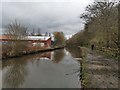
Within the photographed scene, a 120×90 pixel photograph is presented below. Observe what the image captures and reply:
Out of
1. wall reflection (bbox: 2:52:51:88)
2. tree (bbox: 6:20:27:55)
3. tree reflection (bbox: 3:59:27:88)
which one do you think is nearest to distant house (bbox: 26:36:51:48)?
tree (bbox: 6:20:27:55)

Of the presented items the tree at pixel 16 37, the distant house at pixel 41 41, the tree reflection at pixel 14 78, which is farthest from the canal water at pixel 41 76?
the distant house at pixel 41 41

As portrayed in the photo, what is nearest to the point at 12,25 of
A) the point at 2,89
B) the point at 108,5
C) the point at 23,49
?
the point at 23,49

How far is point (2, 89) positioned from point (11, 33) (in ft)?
73.0

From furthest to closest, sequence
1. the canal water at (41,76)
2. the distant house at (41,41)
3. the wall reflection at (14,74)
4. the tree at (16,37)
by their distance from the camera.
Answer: the distant house at (41,41) → the tree at (16,37) → the wall reflection at (14,74) → the canal water at (41,76)

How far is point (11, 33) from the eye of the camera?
31.2 meters

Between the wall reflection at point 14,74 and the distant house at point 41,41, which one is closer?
the wall reflection at point 14,74

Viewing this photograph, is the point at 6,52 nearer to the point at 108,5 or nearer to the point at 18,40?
the point at 18,40

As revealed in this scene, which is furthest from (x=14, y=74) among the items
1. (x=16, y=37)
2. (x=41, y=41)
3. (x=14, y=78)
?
(x=41, y=41)

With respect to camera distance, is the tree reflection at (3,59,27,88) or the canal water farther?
the tree reflection at (3,59,27,88)

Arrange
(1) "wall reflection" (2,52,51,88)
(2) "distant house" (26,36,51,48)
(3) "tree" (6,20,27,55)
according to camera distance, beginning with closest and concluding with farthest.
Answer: (1) "wall reflection" (2,52,51,88), (3) "tree" (6,20,27,55), (2) "distant house" (26,36,51,48)

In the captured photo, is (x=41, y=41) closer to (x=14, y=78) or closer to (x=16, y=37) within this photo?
(x=16, y=37)

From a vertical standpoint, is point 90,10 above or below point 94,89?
above

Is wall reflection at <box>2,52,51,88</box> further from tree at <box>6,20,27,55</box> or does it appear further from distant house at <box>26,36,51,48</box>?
distant house at <box>26,36,51,48</box>

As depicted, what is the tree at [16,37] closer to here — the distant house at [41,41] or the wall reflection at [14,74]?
Result: the wall reflection at [14,74]
